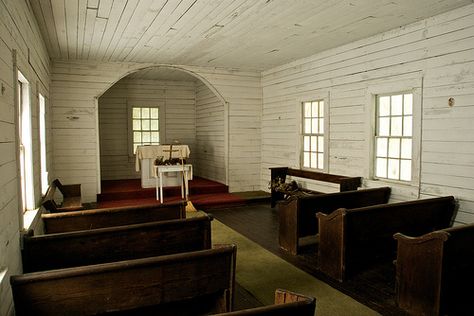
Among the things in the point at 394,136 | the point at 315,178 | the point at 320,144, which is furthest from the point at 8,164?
the point at 320,144

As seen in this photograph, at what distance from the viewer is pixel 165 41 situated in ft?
20.3

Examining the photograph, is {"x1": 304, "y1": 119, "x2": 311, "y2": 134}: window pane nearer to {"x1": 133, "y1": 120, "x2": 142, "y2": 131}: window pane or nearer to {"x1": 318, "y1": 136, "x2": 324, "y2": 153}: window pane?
{"x1": 318, "y1": 136, "x2": 324, "y2": 153}: window pane

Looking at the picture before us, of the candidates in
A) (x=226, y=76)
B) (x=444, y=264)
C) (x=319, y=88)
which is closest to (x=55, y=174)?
(x=226, y=76)

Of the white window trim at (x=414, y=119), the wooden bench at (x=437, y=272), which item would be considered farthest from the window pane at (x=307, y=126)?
the wooden bench at (x=437, y=272)

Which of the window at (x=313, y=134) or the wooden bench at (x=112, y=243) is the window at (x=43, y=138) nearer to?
the wooden bench at (x=112, y=243)

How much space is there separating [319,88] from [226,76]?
8.20ft

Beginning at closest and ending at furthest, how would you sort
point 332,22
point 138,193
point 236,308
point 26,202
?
point 236,308 < point 26,202 < point 332,22 < point 138,193

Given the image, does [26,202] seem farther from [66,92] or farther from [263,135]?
[263,135]

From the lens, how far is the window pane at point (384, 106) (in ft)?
18.8

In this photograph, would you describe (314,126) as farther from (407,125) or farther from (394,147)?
(407,125)

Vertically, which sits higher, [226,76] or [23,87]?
[226,76]

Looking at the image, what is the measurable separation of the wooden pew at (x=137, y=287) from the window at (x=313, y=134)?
490cm

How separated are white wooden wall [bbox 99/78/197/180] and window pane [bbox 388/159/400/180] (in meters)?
6.62

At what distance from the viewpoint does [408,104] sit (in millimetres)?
5426
